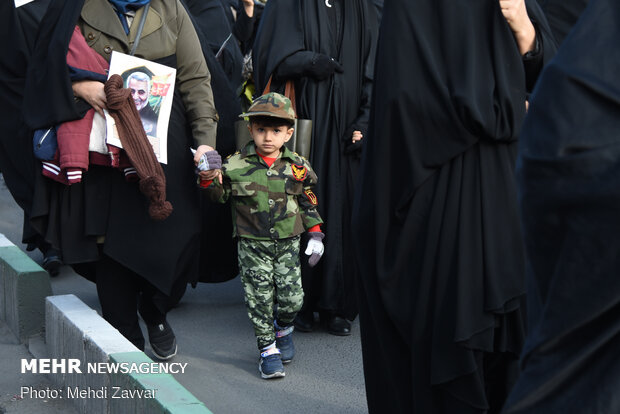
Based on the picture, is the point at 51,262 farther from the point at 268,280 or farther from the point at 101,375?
the point at 101,375

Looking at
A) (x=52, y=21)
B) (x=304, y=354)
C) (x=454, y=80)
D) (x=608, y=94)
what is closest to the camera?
(x=608, y=94)

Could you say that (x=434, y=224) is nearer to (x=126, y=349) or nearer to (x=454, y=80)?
(x=454, y=80)

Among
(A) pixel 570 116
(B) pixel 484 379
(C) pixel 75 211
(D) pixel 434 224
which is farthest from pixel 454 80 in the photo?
(C) pixel 75 211

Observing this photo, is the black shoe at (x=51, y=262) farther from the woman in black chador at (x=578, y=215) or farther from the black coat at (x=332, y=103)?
the woman in black chador at (x=578, y=215)

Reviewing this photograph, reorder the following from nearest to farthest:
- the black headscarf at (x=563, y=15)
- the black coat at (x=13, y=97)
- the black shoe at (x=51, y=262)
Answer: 1. the black headscarf at (x=563, y=15)
2. the black coat at (x=13, y=97)
3. the black shoe at (x=51, y=262)

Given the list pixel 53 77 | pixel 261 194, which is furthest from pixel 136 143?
pixel 261 194

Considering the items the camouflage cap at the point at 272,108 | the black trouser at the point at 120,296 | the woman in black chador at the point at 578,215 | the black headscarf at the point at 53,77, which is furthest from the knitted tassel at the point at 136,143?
the woman in black chador at the point at 578,215

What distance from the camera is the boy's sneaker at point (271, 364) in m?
4.73

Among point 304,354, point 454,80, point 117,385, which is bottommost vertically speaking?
point 304,354

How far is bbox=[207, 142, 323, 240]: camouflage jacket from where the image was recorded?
478 cm

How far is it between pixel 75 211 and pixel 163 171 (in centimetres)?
47

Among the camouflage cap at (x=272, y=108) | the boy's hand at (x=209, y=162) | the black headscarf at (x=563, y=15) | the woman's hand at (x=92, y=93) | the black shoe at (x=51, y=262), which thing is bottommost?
the black shoe at (x=51, y=262)

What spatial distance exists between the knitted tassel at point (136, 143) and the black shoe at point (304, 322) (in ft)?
5.45

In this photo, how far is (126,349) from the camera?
391cm
